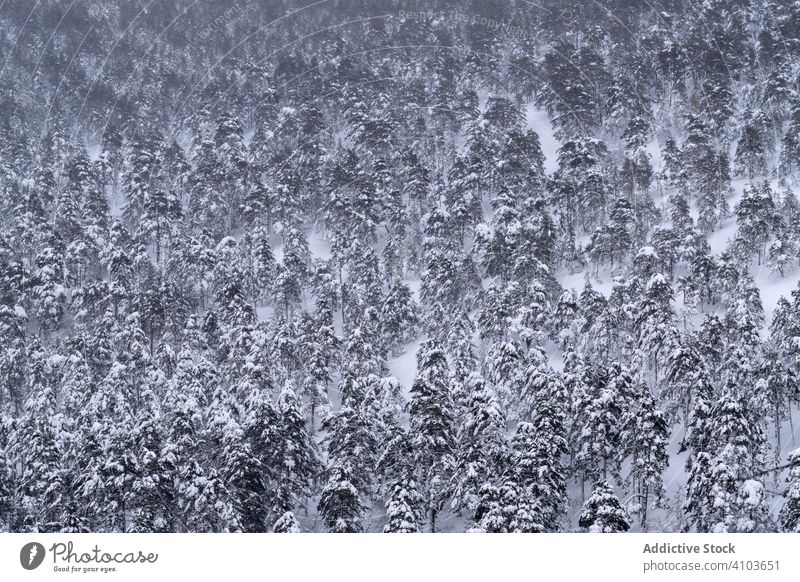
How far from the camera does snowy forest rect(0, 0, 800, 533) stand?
43.4 meters

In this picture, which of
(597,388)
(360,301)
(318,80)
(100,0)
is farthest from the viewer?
(100,0)

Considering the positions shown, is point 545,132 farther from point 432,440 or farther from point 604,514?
point 604,514

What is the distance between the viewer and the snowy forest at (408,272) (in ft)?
143

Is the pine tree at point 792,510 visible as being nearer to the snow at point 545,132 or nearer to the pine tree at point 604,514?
the pine tree at point 604,514

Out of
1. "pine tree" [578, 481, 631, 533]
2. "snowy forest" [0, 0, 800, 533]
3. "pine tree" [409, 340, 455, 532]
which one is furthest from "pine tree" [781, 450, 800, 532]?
"pine tree" [409, 340, 455, 532]

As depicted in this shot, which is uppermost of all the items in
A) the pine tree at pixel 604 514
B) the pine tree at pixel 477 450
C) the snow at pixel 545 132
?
the snow at pixel 545 132

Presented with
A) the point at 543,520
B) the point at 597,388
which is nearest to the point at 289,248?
the point at 597,388

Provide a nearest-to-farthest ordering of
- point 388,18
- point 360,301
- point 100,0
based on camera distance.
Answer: point 360,301 < point 388,18 < point 100,0

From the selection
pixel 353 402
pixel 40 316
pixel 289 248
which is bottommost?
pixel 353 402

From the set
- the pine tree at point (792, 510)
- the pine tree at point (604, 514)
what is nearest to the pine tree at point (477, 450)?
the pine tree at point (604, 514)

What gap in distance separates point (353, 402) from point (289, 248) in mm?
38278

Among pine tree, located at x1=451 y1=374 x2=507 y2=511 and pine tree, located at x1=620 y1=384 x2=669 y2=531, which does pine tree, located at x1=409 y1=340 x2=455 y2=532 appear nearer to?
pine tree, located at x1=451 y1=374 x2=507 y2=511

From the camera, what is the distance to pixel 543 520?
39.0 m

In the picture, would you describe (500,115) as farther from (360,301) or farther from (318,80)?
(360,301)
